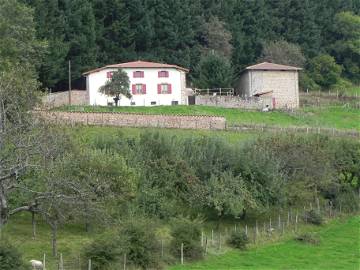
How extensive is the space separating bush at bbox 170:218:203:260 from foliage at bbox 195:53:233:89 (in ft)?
154

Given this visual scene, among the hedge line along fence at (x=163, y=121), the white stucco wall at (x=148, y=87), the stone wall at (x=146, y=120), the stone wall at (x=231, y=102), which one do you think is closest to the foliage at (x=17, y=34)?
the stone wall at (x=146, y=120)

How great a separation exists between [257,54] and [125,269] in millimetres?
68907

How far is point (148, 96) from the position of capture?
255ft

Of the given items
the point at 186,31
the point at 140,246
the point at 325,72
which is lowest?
the point at 140,246

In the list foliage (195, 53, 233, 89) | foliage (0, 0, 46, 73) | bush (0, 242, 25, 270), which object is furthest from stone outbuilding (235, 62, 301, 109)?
bush (0, 242, 25, 270)

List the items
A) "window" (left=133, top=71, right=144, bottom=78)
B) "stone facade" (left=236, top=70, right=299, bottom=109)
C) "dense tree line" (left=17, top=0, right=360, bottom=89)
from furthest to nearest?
1. "stone facade" (left=236, top=70, right=299, bottom=109)
2. "dense tree line" (left=17, top=0, right=360, bottom=89)
3. "window" (left=133, top=71, right=144, bottom=78)

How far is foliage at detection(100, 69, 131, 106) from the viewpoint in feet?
242

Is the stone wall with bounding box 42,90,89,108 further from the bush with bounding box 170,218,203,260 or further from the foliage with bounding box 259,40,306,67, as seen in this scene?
the bush with bounding box 170,218,203,260

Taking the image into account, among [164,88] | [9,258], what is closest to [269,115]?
[164,88]

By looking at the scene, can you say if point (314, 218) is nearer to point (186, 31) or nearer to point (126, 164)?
point (126, 164)

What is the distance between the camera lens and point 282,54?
326 feet

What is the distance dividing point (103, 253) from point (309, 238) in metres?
14.8

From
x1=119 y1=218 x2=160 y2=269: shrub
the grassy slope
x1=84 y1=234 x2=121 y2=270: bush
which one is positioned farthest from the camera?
the grassy slope

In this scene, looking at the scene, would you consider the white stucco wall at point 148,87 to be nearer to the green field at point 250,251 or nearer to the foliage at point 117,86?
the foliage at point 117,86
